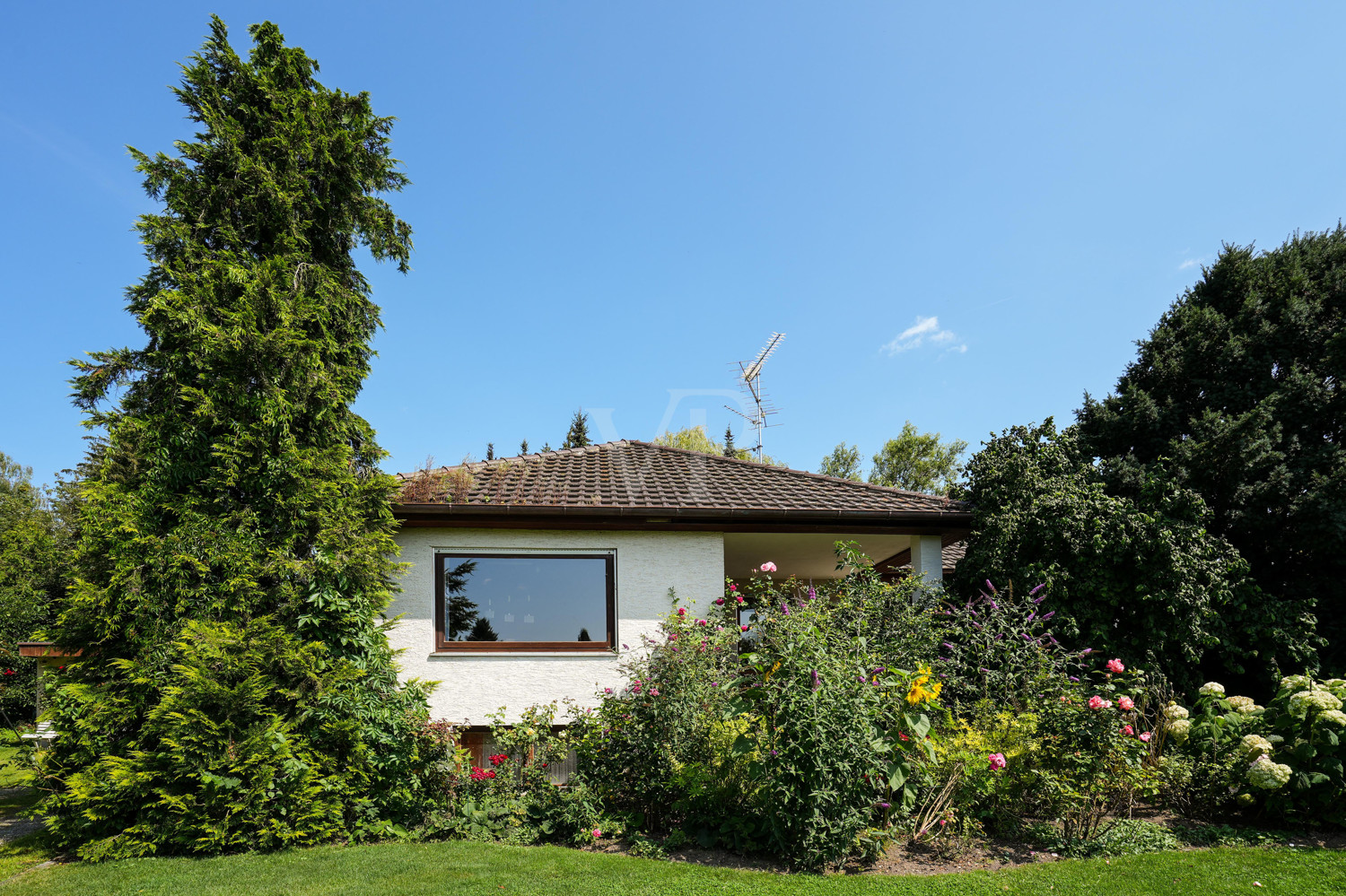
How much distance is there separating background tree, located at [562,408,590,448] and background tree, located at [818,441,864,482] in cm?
1519

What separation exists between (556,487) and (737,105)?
696 cm

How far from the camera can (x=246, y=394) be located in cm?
714

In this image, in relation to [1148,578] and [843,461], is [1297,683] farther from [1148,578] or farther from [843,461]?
[843,461]

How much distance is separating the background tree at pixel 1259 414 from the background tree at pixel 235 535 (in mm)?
10371

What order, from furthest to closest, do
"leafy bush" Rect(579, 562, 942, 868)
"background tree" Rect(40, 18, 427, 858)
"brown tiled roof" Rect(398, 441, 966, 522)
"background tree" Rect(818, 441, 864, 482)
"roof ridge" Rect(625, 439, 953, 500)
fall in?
"background tree" Rect(818, 441, 864, 482), "roof ridge" Rect(625, 439, 953, 500), "brown tiled roof" Rect(398, 441, 966, 522), "background tree" Rect(40, 18, 427, 858), "leafy bush" Rect(579, 562, 942, 868)

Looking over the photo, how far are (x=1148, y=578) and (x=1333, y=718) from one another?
8.27 ft

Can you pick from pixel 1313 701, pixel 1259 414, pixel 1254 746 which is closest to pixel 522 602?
pixel 1254 746

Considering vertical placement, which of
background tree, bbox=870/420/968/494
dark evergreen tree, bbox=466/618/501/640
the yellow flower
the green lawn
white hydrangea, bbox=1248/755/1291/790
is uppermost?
background tree, bbox=870/420/968/494

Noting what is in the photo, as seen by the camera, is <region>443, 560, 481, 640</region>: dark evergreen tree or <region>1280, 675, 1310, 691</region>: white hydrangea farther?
<region>443, 560, 481, 640</region>: dark evergreen tree

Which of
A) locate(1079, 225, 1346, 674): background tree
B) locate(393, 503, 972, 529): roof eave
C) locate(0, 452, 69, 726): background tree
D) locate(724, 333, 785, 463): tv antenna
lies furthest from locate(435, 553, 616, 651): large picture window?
locate(724, 333, 785, 463): tv antenna

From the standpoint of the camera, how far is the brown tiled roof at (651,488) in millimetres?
9148

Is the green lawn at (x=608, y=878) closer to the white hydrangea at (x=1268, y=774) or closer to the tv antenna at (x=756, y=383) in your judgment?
the white hydrangea at (x=1268, y=774)

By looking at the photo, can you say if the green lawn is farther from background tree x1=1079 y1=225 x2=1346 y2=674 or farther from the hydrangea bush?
background tree x1=1079 y1=225 x2=1346 y2=674

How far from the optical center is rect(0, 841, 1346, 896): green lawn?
480 centimetres
